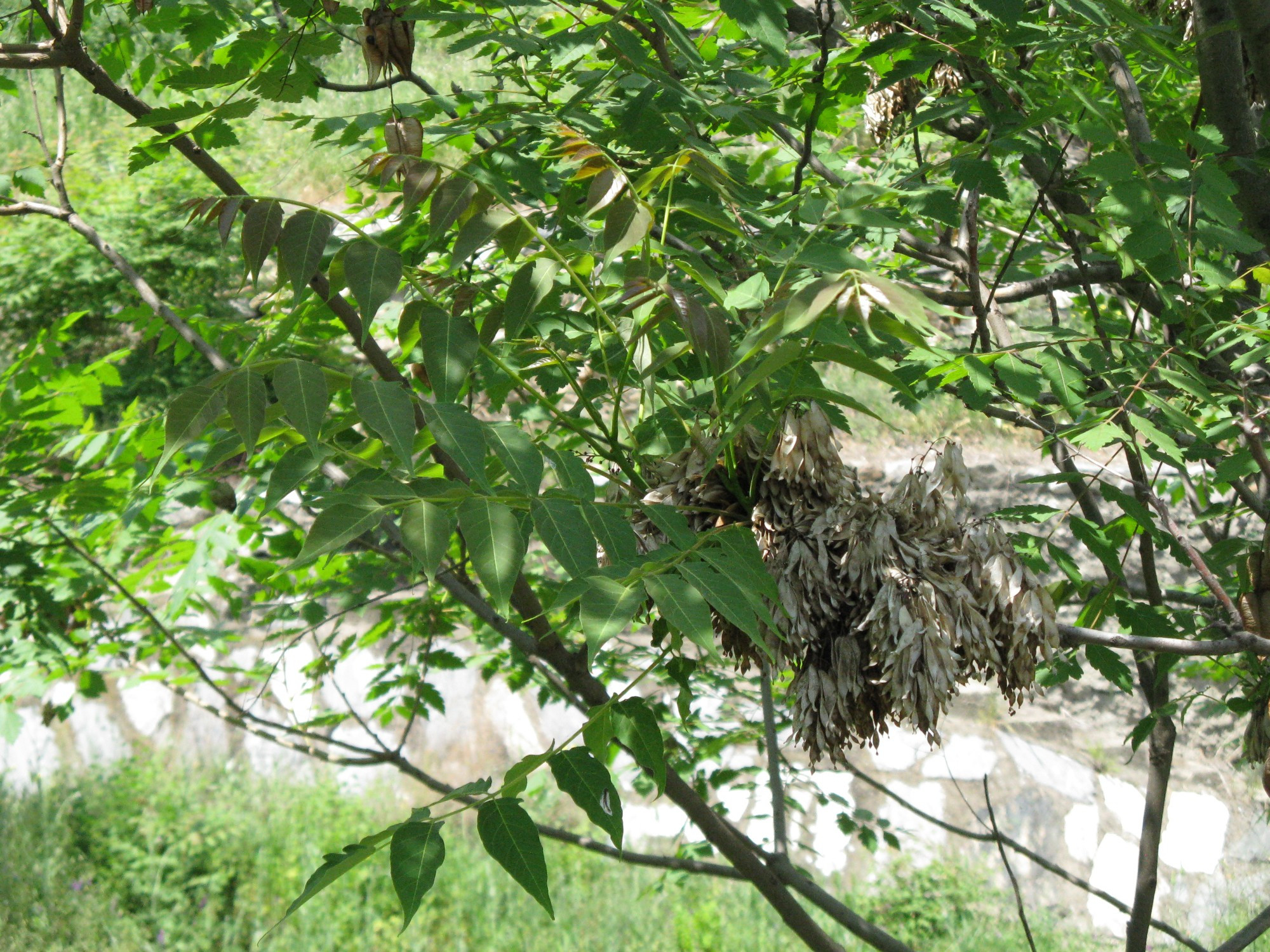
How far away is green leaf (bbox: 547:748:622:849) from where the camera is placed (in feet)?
3.31

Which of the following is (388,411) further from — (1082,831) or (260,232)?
(1082,831)

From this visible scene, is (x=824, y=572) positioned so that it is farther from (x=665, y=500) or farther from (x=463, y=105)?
(x=463, y=105)

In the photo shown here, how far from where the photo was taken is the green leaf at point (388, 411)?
3.37 ft

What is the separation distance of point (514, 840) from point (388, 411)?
457mm

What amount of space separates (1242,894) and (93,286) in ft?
32.1

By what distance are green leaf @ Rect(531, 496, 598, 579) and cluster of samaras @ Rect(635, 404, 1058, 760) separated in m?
0.15

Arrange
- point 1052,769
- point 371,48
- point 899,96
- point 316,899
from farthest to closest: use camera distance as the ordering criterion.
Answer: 1. point 1052,769
2. point 316,899
3. point 899,96
4. point 371,48

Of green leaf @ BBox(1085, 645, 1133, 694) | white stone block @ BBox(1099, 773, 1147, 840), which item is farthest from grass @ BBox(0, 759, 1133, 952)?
green leaf @ BBox(1085, 645, 1133, 694)

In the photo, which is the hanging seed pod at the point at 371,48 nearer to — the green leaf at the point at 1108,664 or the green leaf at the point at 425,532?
the green leaf at the point at 425,532

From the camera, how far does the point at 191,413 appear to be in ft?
3.55

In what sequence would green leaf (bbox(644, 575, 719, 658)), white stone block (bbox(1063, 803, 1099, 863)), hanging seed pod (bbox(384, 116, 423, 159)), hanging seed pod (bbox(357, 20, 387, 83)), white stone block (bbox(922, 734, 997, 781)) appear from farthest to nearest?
white stone block (bbox(922, 734, 997, 781)) < white stone block (bbox(1063, 803, 1099, 863)) < hanging seed pod (bbox(357, 20, 387, 83)) < hanging seed pod (bbox(384, 116, 423, 159)) < green leaf (bbox(644, 575, 719, 658))

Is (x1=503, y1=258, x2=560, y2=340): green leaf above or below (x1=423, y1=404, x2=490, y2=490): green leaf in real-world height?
above

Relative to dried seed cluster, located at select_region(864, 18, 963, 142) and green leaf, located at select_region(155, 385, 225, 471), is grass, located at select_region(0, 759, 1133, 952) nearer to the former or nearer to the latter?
dried seed cluster, located at select_region(864, 18, 963, 142)

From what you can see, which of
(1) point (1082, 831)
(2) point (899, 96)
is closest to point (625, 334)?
(2) point (899, 96)
